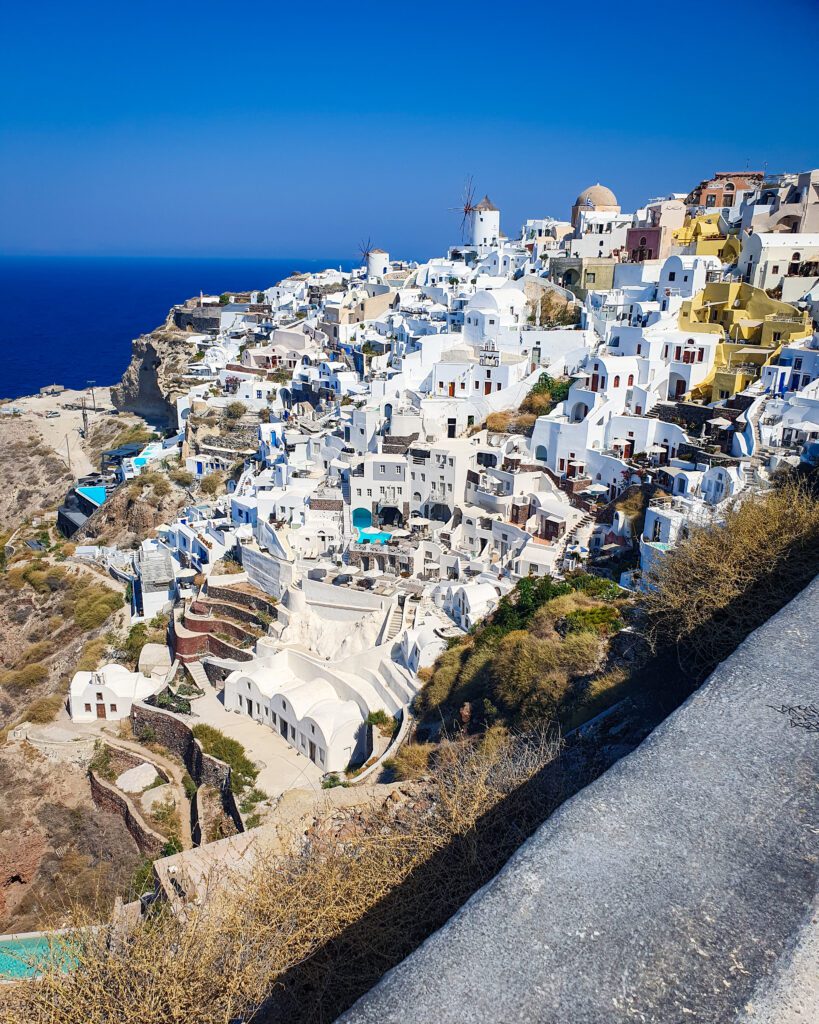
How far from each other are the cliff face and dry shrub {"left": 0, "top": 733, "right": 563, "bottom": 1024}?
40.0 metres

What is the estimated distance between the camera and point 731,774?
19.0ft

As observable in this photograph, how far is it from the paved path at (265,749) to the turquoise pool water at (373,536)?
5886mm

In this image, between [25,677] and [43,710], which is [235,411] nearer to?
[25,677]

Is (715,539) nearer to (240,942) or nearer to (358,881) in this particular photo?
(358,881)

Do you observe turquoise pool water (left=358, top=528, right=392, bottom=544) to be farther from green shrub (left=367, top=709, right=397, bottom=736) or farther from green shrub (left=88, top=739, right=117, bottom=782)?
green shrub (left=88, top=739, right=117, bottom=782)

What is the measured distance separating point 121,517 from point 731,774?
93.3ft

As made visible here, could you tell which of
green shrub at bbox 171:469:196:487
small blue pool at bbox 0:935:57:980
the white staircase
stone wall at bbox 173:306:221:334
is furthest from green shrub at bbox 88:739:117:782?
stone wall at bbox 173:306:221:334

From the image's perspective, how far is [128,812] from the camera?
16.0m

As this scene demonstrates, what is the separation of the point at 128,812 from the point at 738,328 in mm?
22940

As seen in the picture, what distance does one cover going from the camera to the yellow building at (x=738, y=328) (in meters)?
23.1

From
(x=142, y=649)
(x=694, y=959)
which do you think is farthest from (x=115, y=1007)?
(x=142, y=649)

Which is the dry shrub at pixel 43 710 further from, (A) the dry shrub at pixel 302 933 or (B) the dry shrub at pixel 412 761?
(A) the dry shrub at pixel 302 933

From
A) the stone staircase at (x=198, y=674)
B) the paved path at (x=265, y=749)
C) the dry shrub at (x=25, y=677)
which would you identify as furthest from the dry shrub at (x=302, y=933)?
the dry shrub at (x=25, y=677)

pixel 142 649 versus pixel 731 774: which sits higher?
pixel 731 774
